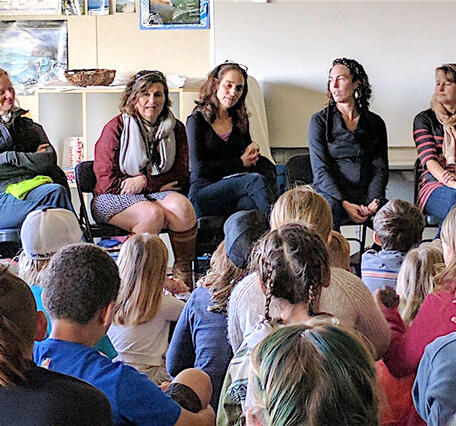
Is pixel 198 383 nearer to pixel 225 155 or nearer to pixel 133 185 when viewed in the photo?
pixel 133 185

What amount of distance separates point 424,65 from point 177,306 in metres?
3.20

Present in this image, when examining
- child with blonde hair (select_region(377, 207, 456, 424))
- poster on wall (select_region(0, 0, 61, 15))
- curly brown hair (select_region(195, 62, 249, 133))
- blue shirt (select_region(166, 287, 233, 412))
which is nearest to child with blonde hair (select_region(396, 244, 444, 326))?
child with blonde hair (select_region(377, 207, 456, 424))

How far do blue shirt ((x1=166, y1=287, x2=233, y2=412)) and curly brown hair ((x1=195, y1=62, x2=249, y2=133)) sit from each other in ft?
7.38

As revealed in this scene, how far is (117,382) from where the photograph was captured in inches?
59.7

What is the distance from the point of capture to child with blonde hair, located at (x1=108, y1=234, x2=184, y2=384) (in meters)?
2.34

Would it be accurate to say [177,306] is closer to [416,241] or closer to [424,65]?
[416,241]

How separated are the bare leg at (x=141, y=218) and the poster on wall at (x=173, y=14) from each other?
1.70 meters

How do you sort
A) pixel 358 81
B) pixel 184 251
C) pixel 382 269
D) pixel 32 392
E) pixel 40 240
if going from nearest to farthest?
1. pixel 32 392
2. pixel 40 240
3. pixel 382 269
4. pixel 184 251
5. pixel 358 81

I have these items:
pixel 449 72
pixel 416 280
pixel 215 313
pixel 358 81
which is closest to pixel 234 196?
pixel 358 81

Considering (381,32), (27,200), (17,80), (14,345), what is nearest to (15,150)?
(27,200)

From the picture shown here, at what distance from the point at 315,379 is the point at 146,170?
327 cm

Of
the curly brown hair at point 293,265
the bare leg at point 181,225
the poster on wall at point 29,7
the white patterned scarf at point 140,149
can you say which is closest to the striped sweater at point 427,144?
the bare leg at point 181,225

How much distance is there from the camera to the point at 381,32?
16.4 ft

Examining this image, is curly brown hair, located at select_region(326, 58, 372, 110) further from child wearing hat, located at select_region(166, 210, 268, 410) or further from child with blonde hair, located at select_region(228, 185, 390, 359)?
child with blonde hair, located at select_region(228, 185, 390, 359)
